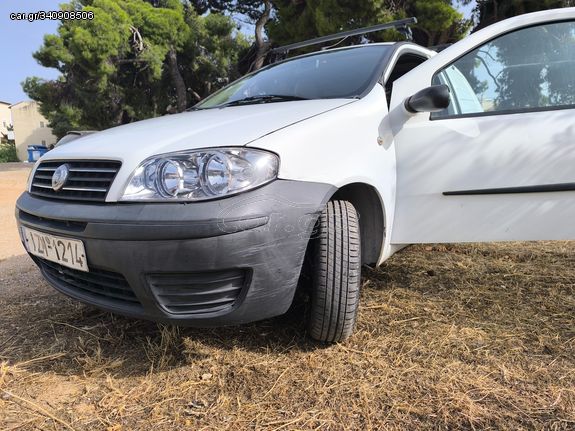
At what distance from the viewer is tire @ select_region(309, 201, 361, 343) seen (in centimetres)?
185

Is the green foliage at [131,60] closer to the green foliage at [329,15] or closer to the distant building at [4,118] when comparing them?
the green foliage at [329,15]

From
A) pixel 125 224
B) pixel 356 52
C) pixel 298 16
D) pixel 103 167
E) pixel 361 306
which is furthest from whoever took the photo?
pixel 298 16

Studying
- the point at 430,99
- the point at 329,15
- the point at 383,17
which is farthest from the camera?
the point at 329,15

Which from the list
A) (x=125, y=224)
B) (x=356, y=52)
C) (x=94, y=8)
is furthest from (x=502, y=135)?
(x=94, y=8)

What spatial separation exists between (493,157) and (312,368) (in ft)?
4.45

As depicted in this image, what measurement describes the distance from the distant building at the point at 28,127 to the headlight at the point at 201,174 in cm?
4550

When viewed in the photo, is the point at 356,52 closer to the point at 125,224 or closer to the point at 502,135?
the point at 502,135

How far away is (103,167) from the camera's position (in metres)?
1.79

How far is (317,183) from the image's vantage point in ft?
5.79

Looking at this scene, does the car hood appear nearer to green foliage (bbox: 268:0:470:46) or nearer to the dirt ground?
the dirt ground

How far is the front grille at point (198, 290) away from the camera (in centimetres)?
161

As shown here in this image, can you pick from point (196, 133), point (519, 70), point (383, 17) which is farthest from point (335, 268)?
point (383, 17)

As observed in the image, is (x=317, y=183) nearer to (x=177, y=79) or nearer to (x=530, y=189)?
(x=530, y=189)

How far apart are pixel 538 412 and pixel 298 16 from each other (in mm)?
12719
